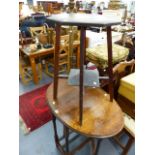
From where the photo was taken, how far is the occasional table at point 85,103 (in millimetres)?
723

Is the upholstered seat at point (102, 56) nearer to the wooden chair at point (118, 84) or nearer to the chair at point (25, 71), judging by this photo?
the wooden chair at point (118, 84)

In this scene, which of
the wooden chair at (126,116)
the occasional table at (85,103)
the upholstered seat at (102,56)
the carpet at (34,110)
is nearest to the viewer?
the occasional table at (85,103)

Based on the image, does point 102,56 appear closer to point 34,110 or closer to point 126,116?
point 126,116

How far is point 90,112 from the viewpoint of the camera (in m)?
0.91

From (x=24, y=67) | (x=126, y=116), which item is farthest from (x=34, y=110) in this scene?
(x=126, y=116)

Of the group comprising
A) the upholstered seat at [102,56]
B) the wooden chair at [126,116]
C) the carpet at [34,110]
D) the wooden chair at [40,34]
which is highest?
the wooden chair at [40,34]

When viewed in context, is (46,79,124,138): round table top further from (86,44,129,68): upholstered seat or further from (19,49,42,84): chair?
(19,49,42,84): chair

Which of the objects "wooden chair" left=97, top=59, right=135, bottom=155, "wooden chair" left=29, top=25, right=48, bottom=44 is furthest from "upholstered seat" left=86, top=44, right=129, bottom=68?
"wooden chair" left=29, top=25, right=48, bottom=44

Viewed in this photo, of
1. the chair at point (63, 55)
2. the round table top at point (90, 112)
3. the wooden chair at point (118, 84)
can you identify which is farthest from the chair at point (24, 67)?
the round table top at point (90, 112)

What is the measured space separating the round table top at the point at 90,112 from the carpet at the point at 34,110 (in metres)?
1.13

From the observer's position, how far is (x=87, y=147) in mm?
1742

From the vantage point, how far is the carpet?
2049mm
